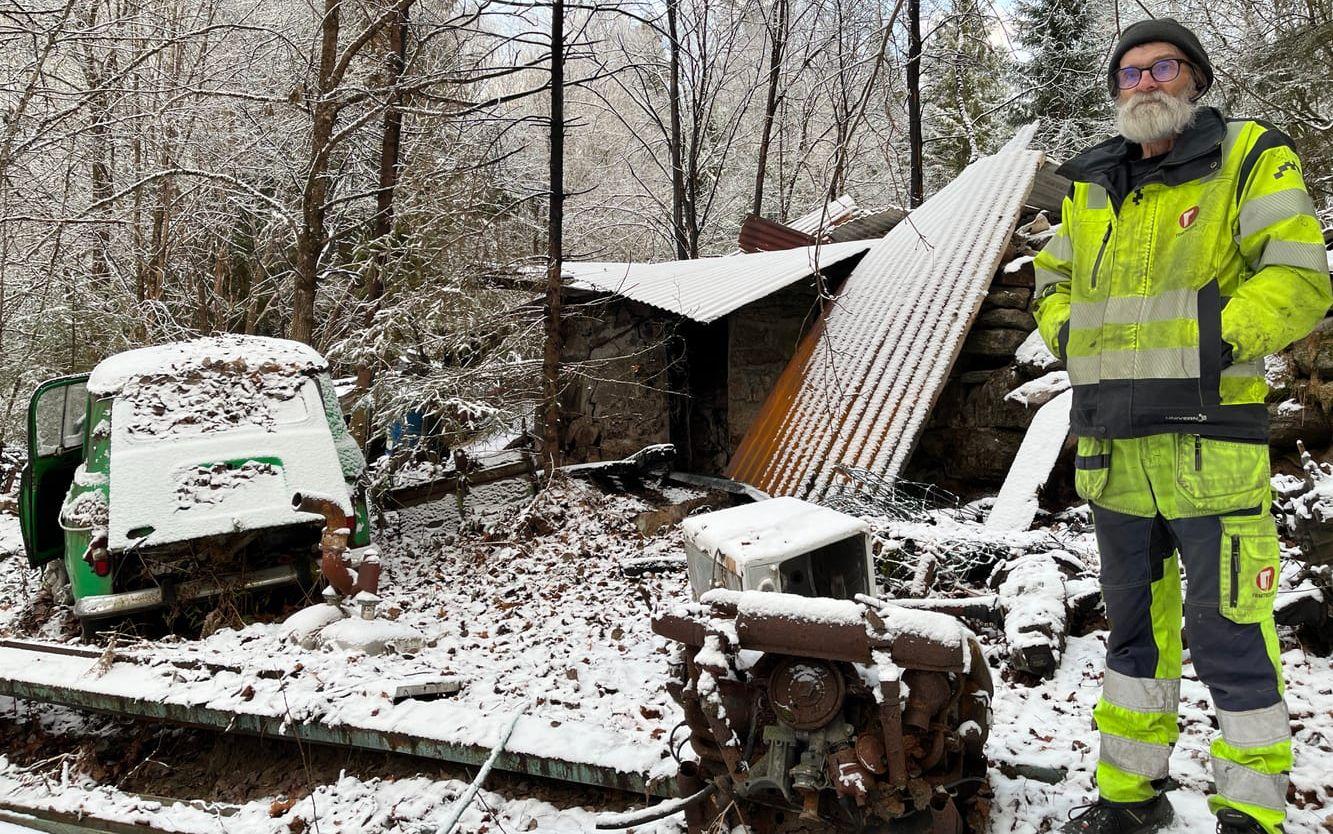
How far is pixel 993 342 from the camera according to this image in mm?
7273

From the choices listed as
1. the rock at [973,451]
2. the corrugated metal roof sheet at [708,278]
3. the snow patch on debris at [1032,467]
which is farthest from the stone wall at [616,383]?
the snow patch on debris at [1032,467]

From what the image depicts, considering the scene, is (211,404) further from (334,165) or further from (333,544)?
(334,165)

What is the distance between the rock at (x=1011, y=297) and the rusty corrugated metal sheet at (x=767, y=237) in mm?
7384

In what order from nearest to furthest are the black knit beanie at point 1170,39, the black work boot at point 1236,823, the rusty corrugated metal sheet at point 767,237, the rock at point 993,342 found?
1. the black work boot at point 1236,823
2. the black knit beanie at point 1170,39
3. the rock at point 993,342
4. the rusty corrugated metal sheet at point 767,237

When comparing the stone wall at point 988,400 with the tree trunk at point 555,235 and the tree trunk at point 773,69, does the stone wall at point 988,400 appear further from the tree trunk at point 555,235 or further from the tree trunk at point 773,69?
the tree trunk at point 555,235

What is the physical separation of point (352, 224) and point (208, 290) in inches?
130

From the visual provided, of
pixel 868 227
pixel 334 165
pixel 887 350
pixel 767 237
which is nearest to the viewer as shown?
pixel 887 350

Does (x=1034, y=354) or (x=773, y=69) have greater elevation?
(x=773, y=69)

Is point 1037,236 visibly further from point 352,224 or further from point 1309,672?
point 352,224

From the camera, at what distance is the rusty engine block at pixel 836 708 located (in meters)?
2.58

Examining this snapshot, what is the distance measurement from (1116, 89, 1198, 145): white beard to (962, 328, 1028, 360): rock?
4575 millimetres

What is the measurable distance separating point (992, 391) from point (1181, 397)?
187 inches

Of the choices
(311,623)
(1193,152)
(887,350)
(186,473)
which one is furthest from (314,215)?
(1193,152)

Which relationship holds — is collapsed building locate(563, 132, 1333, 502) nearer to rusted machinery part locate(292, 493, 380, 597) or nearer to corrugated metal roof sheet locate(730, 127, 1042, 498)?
corrugated metal roof sheet locate(730, 127, 1042, 498)
